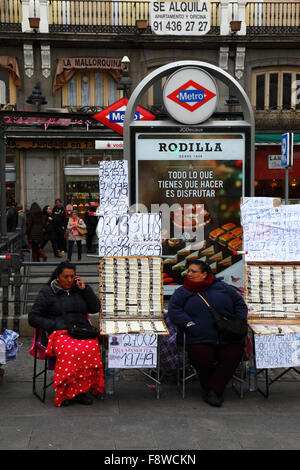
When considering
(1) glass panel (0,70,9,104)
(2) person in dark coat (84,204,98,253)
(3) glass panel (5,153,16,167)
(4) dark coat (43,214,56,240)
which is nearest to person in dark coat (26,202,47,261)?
(4) dark coat (43,214,56,240)

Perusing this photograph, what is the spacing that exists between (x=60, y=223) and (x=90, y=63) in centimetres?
640

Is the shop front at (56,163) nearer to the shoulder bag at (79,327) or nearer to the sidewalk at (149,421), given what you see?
the shoulder bag at (79,327)

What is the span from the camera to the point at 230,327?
17.7ft

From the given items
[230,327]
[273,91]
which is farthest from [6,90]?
[230,327]

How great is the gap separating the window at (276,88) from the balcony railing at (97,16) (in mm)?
2464

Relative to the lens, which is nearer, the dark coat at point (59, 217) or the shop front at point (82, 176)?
the dark coat at point (59, 217)

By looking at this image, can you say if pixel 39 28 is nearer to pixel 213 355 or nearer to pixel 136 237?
pixel 136 237

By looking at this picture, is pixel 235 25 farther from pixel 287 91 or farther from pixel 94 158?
pixel 94 158

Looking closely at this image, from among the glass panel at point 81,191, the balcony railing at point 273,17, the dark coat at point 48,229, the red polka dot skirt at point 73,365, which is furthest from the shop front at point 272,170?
the red polka dot skirt at point 73,365

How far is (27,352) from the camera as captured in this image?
23.2 feet

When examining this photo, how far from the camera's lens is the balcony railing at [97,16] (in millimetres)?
18625

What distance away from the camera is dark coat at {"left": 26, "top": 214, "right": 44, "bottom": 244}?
14227mm

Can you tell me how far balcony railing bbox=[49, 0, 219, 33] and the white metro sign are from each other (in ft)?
31.0

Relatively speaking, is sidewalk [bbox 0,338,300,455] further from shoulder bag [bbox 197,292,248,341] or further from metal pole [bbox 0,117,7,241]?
metal pole [bbox 0,117,7,241]
